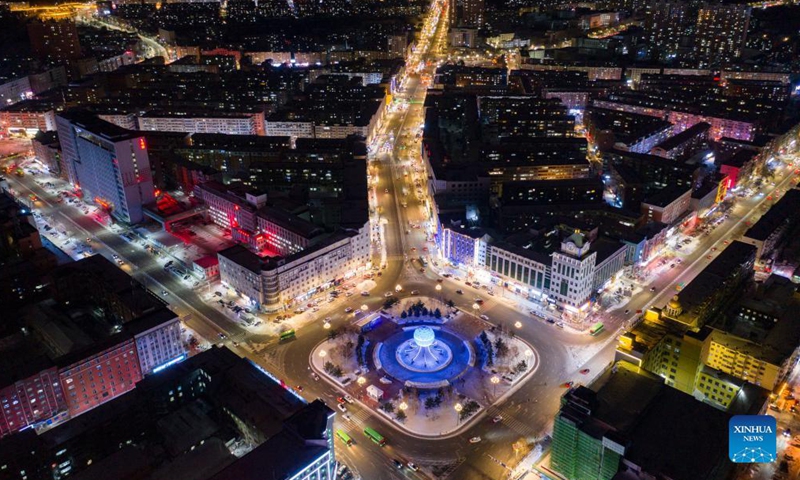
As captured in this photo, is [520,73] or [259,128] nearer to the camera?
[259,128]

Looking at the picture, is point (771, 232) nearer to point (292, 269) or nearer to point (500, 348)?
point (500, 348)

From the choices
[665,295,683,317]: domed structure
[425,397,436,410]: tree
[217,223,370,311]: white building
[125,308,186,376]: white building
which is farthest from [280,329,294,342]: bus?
[665,295,683,317]: domed structure

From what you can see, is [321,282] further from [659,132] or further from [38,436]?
[659,132]

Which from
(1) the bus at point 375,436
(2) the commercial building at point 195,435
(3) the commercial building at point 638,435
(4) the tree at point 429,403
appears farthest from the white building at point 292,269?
(3) the commercial building at point 638,435

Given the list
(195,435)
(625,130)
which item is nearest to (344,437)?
(195,435)

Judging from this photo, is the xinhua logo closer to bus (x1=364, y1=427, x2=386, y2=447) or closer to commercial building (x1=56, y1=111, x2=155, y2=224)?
bus (x1=364, y1=427, x2=386, y2=447)

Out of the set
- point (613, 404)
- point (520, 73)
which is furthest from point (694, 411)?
point (520, 73)

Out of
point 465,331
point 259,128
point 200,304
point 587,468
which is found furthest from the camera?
point 259,128
